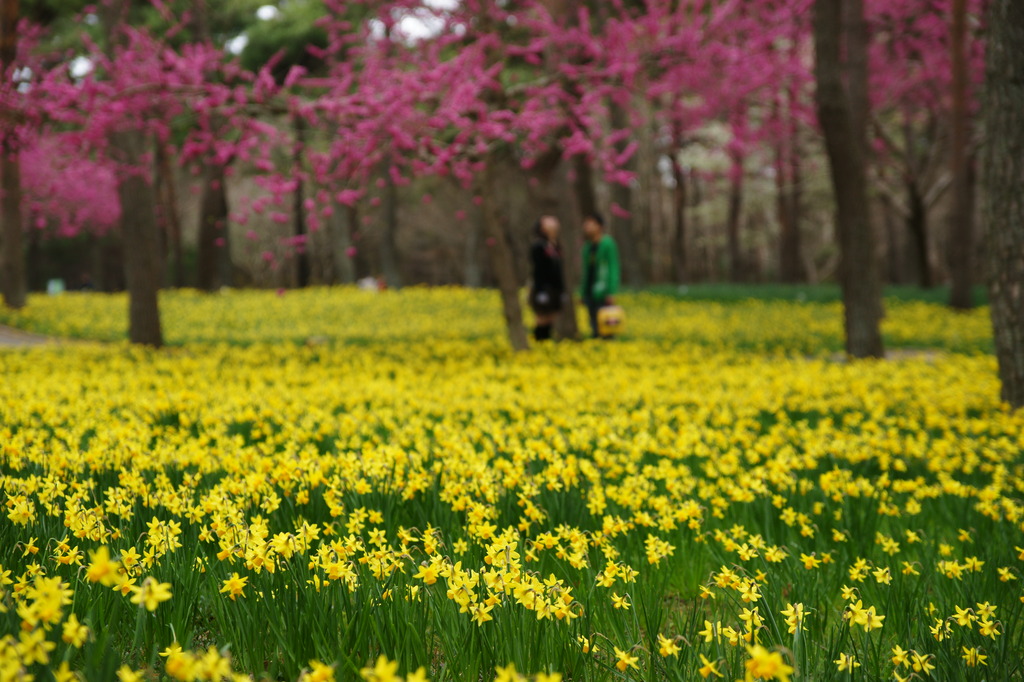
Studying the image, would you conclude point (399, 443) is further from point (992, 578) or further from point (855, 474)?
point (992, 578)

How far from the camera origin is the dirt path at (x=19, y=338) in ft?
42.0

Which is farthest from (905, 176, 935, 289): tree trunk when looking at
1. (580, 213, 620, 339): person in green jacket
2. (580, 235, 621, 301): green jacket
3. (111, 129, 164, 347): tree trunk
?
(111, 129, 164, 347): tree trunk

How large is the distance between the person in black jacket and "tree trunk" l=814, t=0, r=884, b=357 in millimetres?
3978

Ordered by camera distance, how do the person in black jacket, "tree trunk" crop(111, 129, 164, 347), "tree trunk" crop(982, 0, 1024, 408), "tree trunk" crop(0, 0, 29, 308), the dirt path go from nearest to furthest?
1. "tree trunk" crop(982, 0, 1024, 408)
2. "tree trunk" crop(111, 129, 164, 347)
3. the person in black jacket
4. the dirt path
5. "tree trunk" crop(0, 0, 29, 308)

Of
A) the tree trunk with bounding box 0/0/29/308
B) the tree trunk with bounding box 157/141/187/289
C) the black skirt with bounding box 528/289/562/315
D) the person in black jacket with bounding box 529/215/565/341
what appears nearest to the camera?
the person in black jacket with bounding box 529/215/565/341

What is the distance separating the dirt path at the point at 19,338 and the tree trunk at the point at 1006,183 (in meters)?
13.1

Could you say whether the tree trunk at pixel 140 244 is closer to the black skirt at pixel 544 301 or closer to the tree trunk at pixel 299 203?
the tree trunk at pixel 299 203

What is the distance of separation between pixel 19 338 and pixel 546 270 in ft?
31.5

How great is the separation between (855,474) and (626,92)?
7097mm

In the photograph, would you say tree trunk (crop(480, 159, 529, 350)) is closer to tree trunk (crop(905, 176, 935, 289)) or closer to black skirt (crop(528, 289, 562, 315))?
black skirt (crop(528, 289, 562, 315))

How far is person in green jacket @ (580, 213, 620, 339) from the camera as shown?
38.1ft

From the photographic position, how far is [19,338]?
44.8 ft

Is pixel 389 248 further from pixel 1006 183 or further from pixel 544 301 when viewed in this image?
pixel 1006 183

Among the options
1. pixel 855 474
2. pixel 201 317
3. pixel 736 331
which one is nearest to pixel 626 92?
pixel 736 331
